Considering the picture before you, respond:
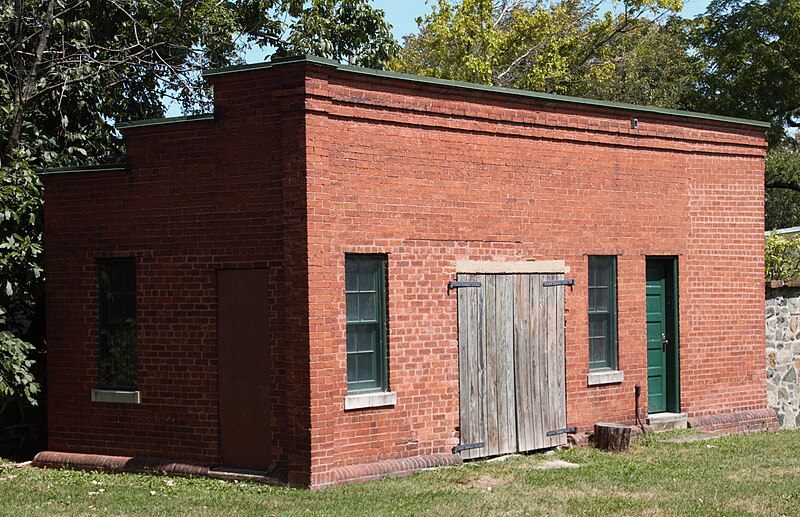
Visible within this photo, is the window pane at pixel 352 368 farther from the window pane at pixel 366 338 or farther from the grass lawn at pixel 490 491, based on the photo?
the grass lawn at pixel 490 491

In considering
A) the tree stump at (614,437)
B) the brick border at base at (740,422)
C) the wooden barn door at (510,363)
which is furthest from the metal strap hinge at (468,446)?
the brick border at base at (740,422)

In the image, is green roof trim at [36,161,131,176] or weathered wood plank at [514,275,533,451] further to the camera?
weathered wood plank at [514,275,533,451]

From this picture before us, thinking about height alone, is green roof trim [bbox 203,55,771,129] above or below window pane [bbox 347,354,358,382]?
above

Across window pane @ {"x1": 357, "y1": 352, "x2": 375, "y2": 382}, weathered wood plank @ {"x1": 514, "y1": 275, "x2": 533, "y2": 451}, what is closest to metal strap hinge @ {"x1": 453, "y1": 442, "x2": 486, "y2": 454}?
weathered wood plank @ {"x1": 514, "y1": 275, "x2": 533, "y2": 451}

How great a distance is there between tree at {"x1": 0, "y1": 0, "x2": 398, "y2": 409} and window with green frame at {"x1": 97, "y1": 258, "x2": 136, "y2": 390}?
957 mm

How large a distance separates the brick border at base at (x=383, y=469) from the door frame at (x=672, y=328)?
466 cm

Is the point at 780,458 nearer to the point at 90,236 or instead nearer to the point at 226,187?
the point at 226,187

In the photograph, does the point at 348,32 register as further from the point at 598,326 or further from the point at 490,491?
the point at 490,491

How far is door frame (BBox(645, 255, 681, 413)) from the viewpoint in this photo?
16.3 metres

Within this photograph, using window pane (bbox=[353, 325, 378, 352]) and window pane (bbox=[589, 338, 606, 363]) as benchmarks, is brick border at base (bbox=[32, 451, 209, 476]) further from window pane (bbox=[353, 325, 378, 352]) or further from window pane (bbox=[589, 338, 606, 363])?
window pane (bbox=[589, 338, 606, 363])

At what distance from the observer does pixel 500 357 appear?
45.8ft

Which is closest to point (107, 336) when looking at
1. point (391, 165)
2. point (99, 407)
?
point (99, 407)

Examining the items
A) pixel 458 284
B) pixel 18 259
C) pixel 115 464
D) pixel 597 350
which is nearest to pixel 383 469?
pixel 458 284

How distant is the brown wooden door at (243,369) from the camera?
12.6 meters
